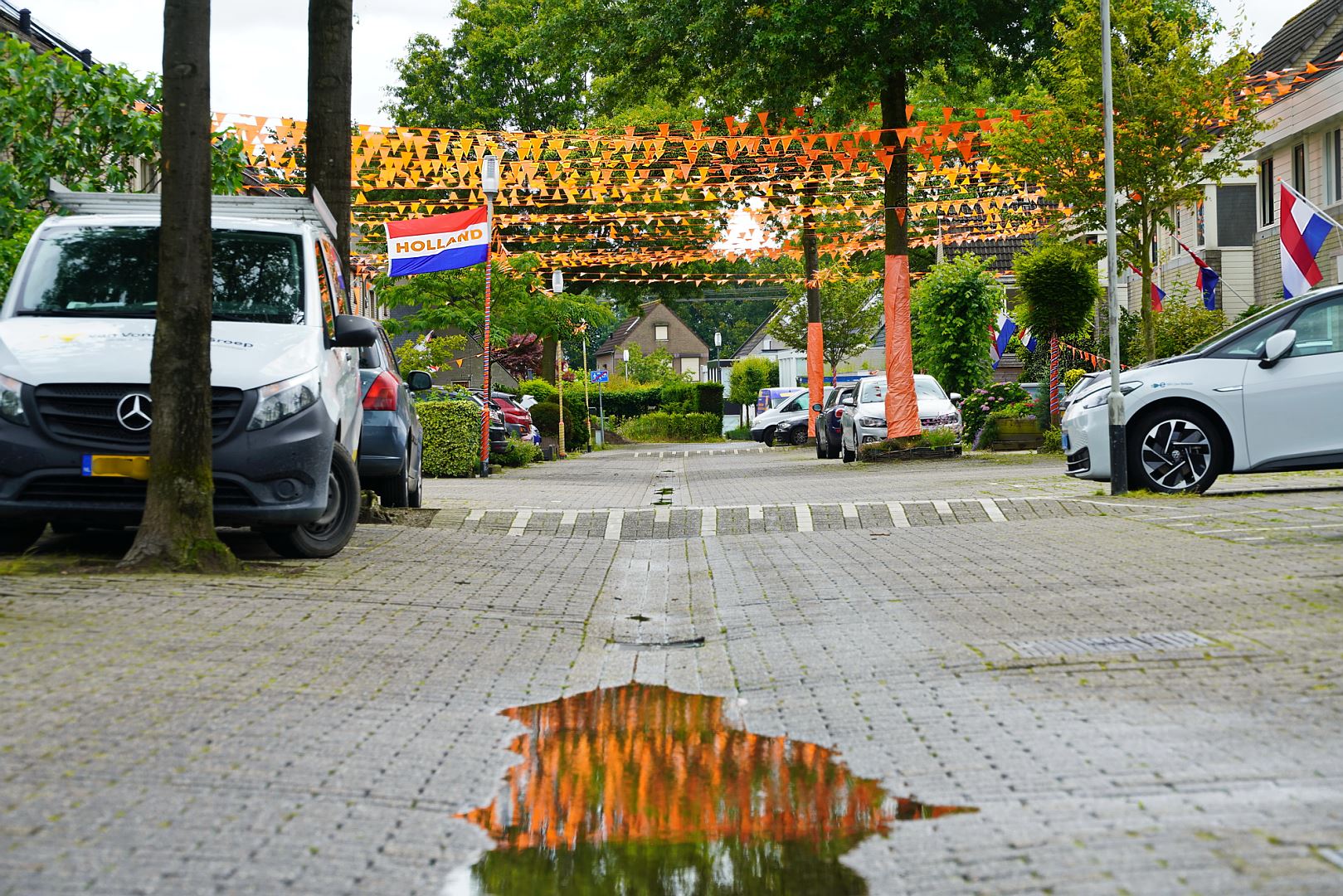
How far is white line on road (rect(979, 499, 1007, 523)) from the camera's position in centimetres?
1268

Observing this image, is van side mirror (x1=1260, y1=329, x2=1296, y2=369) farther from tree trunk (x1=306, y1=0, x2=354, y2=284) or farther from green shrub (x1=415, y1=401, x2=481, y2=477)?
green shrub (x1=415, y1=401, x2=481, y2=477)

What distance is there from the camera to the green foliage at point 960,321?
34.1 metres

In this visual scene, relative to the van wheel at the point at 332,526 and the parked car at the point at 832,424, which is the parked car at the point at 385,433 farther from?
the parked car at the point at 832,424

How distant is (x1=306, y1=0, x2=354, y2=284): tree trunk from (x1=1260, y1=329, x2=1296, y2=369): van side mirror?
325 inches

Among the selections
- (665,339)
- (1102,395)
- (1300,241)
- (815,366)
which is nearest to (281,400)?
(1102,395)

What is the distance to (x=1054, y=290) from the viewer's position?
26.3 metres

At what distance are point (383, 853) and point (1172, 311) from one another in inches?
1216

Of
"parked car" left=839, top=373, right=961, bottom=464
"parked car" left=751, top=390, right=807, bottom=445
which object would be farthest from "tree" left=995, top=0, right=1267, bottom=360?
"parked car" left=751, top=390, right=807, bottom=445

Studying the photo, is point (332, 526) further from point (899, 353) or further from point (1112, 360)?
point (899, 353)

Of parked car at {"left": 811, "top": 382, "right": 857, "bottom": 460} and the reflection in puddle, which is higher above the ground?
parked car at {"left": 811, "top": 382, "right": 857, "bottom": 460}

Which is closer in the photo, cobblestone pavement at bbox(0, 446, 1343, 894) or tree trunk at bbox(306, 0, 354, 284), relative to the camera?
cobblestone pavement at bbox(0, 446, 1343, 894)

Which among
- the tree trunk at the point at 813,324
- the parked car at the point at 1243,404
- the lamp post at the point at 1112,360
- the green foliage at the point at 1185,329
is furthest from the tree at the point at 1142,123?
the tree trunk at the point at 813,324

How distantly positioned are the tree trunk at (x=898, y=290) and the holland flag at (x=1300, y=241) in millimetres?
6940

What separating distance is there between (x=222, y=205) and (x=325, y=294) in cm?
121
